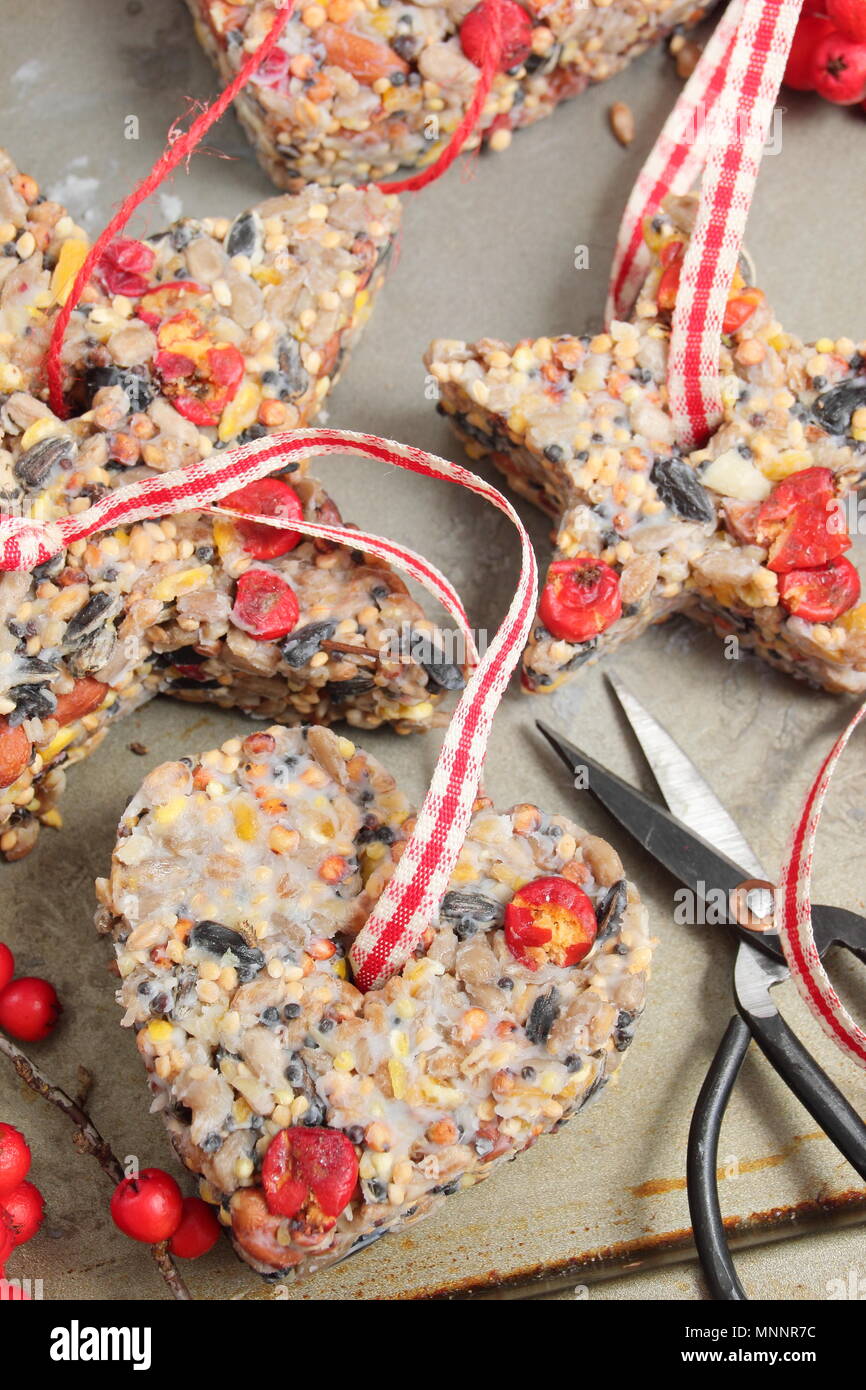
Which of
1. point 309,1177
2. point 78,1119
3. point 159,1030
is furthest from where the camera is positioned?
point 78,1119

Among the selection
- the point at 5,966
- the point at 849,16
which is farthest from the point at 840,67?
the point at 5,966

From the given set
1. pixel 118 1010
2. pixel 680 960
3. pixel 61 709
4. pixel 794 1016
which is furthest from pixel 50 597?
pixel 794 1016

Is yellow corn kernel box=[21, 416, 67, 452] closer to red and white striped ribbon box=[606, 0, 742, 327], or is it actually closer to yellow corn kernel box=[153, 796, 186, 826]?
yellow corn kernel box=[153, 796, 186, 826]

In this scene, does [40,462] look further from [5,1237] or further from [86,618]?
[5,1237]

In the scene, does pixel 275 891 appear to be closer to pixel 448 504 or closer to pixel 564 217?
pixel 448 504

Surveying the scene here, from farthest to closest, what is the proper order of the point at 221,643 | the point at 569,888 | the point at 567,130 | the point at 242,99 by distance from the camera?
the point at 567,130 < the point at 242,99 < the point at 221,643 < the point at 569,888

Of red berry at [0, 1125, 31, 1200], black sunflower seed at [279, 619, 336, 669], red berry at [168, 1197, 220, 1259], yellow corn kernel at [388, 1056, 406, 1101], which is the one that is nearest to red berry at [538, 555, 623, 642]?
black sunflower seed at [279, 619, 336, 669]

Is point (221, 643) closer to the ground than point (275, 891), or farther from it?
farther from it
